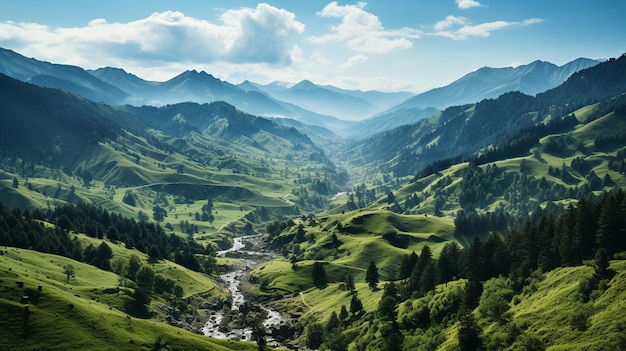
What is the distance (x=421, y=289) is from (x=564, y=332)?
67260 millimetres

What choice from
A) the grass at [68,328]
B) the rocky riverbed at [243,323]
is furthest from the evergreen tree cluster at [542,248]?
the grass at [68,328]

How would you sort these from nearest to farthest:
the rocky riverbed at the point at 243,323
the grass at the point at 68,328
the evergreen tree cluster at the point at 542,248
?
the grass at the point at 68,328 < the evergreen tree cluster at the point at 542,248 < the rocky riverbed at the point at 243,323

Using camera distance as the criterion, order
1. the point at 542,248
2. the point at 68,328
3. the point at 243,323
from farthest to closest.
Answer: the point at 243,323, the point at 542,248, the point at 68,328

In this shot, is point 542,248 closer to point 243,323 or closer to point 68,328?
point 243,323

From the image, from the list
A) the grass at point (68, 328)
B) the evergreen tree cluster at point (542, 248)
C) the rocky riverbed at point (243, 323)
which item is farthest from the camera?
the rocky riverbed at point (243, 323)

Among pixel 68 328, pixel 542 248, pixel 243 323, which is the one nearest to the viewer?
pixel 68 328

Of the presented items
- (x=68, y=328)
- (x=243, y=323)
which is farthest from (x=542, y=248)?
(x=68, y=328)

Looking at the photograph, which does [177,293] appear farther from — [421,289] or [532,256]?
[532,256]

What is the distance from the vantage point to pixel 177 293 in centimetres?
19300

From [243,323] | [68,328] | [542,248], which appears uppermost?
[542,248]

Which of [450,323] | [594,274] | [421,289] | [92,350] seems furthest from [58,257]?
[594,274]

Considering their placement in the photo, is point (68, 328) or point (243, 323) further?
point (243, 323)

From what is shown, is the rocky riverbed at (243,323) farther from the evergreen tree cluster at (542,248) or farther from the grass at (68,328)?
the evergreen tree cluster at (542,248)

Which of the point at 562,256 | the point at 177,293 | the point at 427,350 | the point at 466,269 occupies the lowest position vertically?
the point at 177,293
